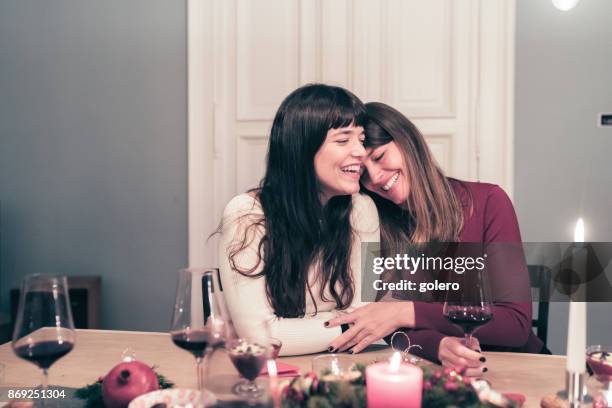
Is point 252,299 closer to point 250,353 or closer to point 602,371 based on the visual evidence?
point 250,353

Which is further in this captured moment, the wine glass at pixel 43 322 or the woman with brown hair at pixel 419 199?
the woman with brown hair at pixel 419 199

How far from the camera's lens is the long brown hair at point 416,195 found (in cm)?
181

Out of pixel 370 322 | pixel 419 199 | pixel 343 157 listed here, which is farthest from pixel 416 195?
pixel 370 322

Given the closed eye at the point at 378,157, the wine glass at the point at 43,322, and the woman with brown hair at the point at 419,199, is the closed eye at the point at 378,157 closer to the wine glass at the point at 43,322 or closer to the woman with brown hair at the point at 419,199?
the woman with brown hair at the point at 419,199

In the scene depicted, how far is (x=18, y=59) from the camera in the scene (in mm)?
3031

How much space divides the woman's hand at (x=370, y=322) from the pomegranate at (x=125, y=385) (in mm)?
511

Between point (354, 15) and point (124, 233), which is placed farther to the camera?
point (124, 233)

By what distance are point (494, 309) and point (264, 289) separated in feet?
1.92

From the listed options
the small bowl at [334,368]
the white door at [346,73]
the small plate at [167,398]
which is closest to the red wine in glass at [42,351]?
the small plate at [167,398]

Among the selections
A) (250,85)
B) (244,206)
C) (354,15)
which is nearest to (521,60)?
(354,15)

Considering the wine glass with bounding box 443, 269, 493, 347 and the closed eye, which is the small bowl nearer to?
the wine glass with bounding box 443, 269, 493, 347

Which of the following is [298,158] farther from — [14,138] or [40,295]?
[14,138]

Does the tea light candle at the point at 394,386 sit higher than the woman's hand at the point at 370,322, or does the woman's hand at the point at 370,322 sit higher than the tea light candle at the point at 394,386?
the tea light candle at the point at 394,386

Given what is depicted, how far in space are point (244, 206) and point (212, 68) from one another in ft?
4.59
